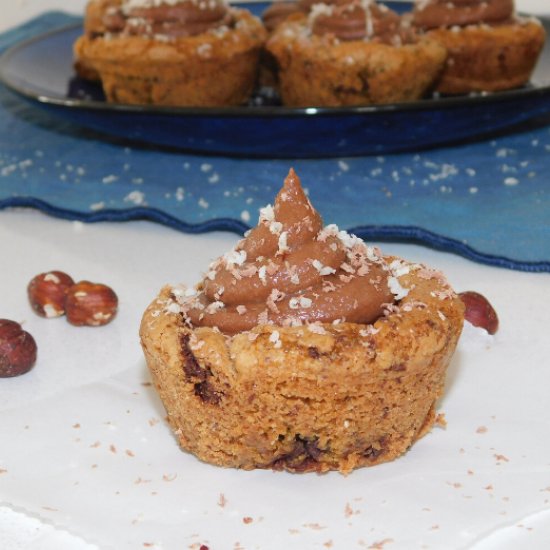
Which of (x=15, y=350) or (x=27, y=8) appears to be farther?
(x=27, y=8)

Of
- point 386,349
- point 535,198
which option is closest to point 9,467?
point 386,349

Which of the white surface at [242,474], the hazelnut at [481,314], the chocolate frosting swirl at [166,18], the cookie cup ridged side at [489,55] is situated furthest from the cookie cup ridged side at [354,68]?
the hazelnut at [481,314]

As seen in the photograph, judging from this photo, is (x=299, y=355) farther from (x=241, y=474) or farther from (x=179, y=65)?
(x=179, y=65)

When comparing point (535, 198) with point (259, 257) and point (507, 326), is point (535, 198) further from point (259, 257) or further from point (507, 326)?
point (259, 257)

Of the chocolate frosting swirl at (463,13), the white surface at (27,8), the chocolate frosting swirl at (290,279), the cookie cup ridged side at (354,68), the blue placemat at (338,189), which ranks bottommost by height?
the white surface at (27,8)

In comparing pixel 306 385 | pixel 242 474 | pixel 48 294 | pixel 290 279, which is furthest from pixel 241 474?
pixel 48 294

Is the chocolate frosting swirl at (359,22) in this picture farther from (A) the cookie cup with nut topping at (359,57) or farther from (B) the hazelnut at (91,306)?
(B) the hazelnut at (91,306)
